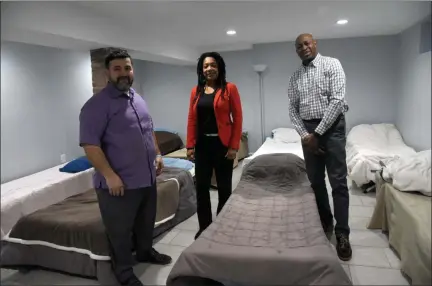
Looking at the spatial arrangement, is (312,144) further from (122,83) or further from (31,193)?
(31,193)

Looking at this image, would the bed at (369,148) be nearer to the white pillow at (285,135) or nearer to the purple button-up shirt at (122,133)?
the white pillow at (285,135)

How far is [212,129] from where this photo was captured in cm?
141

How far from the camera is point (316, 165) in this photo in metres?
1.33

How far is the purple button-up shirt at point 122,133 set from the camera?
38.8 inches

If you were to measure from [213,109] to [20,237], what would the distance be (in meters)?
0.87

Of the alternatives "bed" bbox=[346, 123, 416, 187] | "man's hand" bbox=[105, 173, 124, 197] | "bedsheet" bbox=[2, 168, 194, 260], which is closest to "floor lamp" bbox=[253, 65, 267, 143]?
"bed" bbox=[346, 123, 416, 187]

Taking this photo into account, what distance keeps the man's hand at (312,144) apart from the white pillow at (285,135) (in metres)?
0.05

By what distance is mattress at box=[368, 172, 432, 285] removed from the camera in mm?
737

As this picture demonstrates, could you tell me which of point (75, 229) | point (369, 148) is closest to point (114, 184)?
point (75, 229)

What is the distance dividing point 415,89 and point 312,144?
1.52ft

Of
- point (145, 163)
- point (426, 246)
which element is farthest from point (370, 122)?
point (145, 163)

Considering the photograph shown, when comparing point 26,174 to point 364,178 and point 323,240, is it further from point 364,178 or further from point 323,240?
point 364,178

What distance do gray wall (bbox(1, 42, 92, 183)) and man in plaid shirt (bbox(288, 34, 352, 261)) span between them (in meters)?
0.76

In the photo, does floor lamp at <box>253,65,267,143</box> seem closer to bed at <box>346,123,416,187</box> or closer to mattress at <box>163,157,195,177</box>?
bed at <box>346,123,416,187</box>
